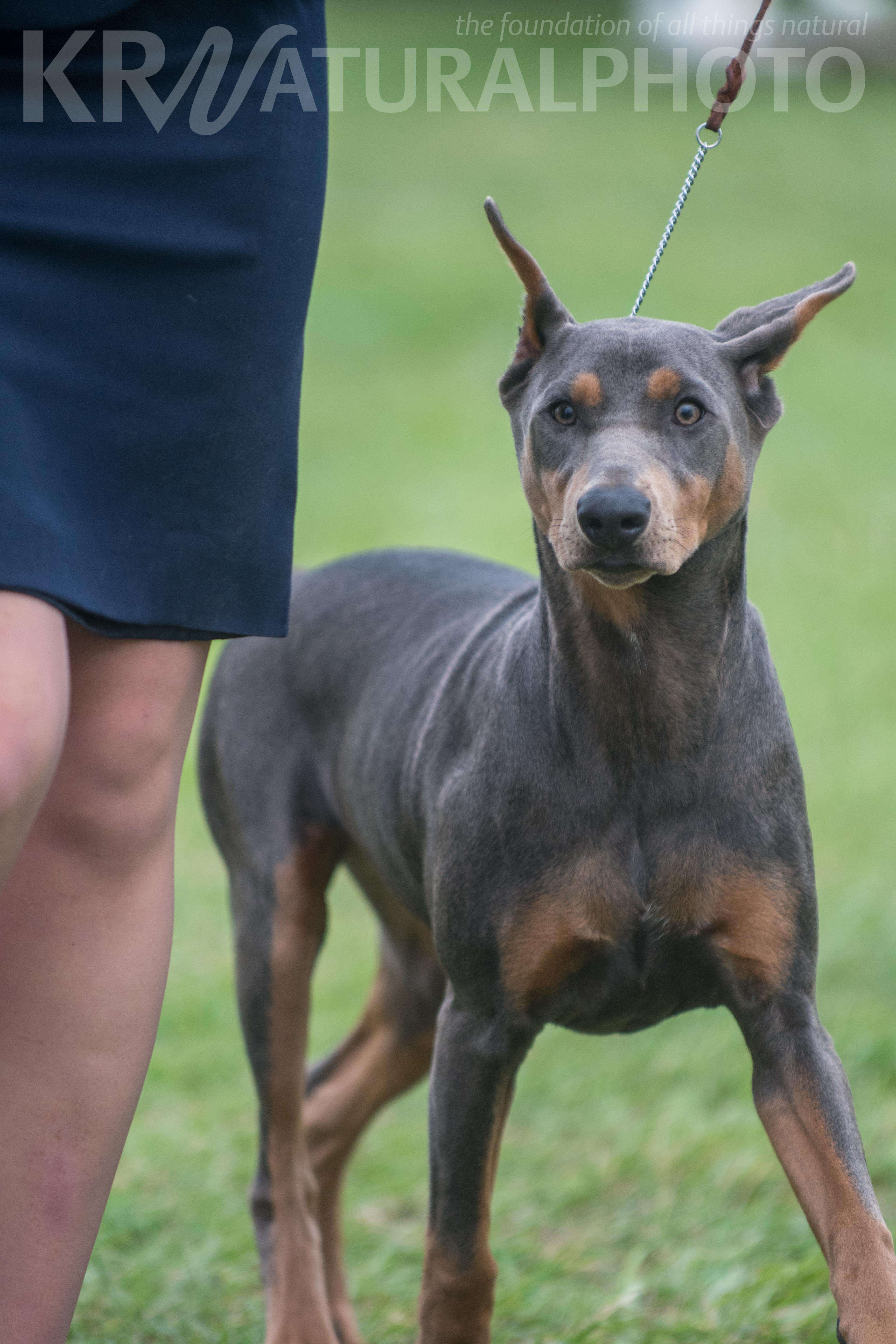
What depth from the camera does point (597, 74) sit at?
57.4ft

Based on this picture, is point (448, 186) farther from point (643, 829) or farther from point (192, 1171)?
point (643, 829)

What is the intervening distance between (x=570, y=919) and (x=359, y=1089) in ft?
5.64

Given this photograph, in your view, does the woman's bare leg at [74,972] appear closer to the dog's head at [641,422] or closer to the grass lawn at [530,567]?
the dog's head at [641,422]

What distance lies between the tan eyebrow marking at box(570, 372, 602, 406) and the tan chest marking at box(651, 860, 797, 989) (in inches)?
31.3

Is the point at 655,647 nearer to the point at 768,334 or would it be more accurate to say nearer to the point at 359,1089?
the point at 768,334

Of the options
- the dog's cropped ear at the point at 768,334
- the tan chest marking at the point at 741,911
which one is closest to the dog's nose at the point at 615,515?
the dog's cropped ear at the point at 768,334

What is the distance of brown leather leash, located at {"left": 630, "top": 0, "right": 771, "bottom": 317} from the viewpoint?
277 cm

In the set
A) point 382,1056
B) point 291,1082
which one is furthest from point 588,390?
point 382,1056

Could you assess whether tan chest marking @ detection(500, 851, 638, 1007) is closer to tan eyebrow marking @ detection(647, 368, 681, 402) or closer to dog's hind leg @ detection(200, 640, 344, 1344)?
tan eyebrow marking @ detection(647, 368, 681, 402)

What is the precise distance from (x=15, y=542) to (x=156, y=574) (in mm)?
281

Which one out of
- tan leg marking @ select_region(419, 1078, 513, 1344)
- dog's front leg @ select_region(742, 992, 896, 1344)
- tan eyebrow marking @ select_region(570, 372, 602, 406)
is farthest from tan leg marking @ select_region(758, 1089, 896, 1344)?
tan eyebrow marking @ select_region(570, 372, 602, 406)

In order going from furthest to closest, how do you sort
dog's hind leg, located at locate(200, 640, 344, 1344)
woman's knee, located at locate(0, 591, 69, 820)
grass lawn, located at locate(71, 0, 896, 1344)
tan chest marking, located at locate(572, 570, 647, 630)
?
grass lawn, located at locate(71, 0, 896, 1344) < dog's hind leg, located at locate(200, 640, 344, 1344) < tan chest marking, located at locate(572, 570, 647, 630) < woman's knee, located at locate(0, 591, 69, 820)

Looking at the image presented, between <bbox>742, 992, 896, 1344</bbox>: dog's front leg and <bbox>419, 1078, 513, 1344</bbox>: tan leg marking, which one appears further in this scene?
<bbox>419, 1078, 513, 1344</bbox>: tan leg marking

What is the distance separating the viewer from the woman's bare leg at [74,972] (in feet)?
7.89
